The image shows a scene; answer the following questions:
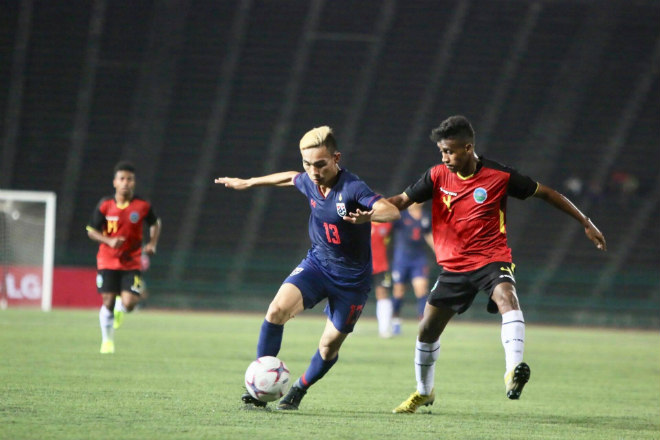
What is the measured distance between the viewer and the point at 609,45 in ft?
102

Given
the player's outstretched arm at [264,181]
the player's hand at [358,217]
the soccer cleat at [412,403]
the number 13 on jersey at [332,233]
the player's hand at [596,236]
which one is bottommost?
the soccer cleat at [412,403]

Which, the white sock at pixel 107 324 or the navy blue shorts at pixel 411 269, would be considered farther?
the navy blue shorts at pixel 411 269

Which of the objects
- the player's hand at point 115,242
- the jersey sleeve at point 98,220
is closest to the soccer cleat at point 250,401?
the player's hand at point 115,242

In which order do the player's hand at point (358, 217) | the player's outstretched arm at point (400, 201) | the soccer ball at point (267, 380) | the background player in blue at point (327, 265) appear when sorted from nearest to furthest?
the player's hand at point (358, 217) < the soccer ball at point (267, 380) < the background player in blue at point (327, 265) < the player's outstretched arm at point (400, 201)

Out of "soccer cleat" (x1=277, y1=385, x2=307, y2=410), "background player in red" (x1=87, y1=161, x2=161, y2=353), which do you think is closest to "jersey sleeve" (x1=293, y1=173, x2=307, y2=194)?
"soccer cleat" (x1=277, y1=385, x2=307, y2=410)

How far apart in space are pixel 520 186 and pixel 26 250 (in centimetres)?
1780

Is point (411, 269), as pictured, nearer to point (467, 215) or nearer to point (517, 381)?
point (467, 215)

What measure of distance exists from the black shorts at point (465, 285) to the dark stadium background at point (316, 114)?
1818cm

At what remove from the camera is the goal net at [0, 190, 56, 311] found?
22906 millimetres

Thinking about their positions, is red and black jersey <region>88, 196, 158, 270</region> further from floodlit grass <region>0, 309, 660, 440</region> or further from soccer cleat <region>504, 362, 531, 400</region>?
soccer cleat <region>504, 362, 531, 400</region>

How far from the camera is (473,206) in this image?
752 cm

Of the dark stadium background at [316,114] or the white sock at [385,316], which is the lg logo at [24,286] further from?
the white sock at [385,316]

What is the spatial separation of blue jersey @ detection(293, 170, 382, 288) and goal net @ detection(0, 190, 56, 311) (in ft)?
53.6

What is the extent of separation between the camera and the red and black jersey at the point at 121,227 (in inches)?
497
